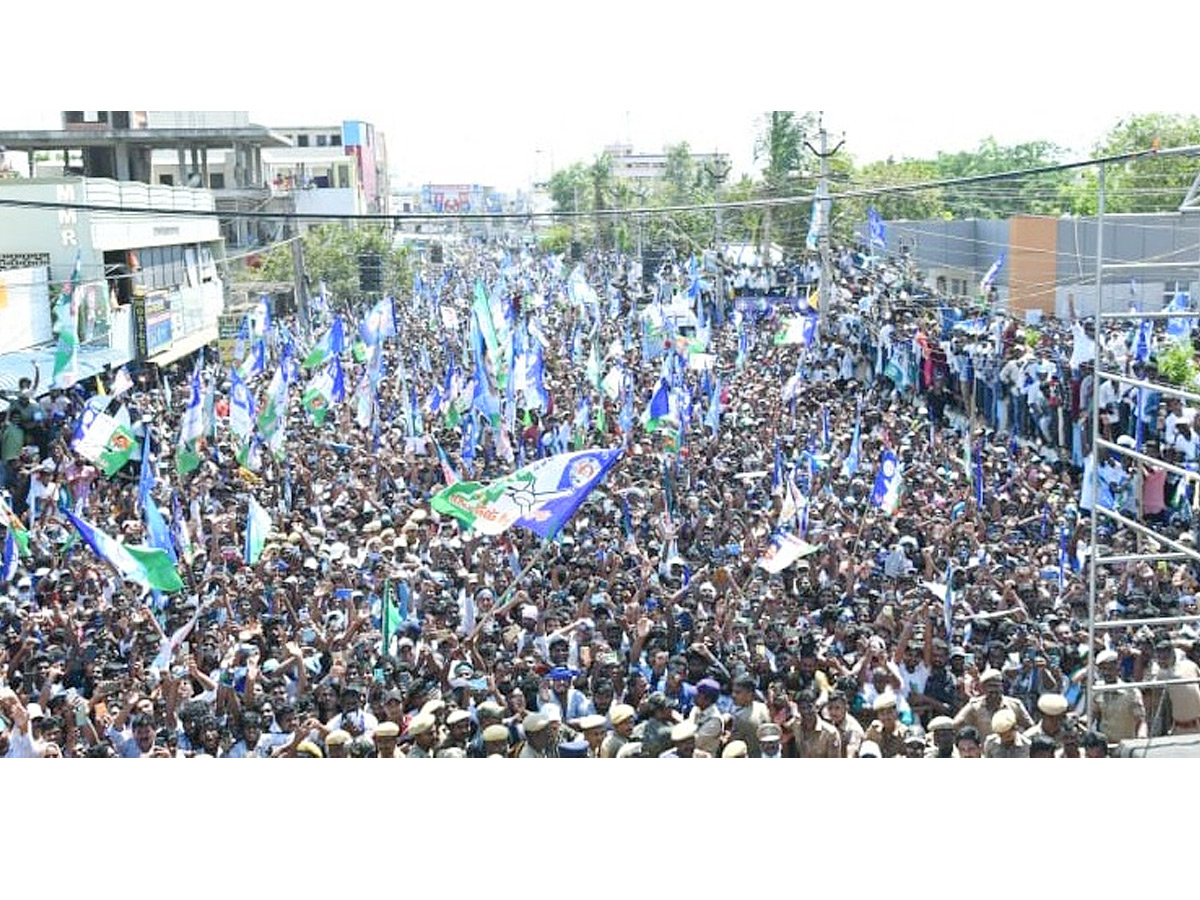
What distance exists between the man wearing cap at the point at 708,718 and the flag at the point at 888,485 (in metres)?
4.36

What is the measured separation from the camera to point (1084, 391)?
14500 mm

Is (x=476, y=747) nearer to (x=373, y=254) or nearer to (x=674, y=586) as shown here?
(x=674, y=586)

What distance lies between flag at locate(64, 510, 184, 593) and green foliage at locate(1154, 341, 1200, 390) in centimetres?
1246

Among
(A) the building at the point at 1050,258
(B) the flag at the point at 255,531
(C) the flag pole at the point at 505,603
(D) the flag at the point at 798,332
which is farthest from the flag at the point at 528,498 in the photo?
(A) the building at the point at 1050,258

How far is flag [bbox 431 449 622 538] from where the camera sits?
856 cm

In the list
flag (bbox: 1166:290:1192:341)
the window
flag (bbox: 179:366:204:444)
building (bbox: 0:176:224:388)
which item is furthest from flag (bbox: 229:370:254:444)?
the window

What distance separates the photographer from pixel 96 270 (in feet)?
63.6

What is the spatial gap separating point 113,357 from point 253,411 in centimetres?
518

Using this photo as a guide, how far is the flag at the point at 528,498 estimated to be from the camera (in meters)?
8.56

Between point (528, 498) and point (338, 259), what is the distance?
1253 inches

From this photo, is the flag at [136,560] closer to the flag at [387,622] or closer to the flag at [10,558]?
the flag at [387,622]

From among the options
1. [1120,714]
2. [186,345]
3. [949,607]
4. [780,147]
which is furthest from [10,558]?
[780,147]

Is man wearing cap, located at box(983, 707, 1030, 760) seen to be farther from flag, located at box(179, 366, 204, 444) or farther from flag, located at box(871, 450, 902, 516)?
flag, located at box(179, 366, 204, 444)

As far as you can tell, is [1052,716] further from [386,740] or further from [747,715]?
[386,740]
